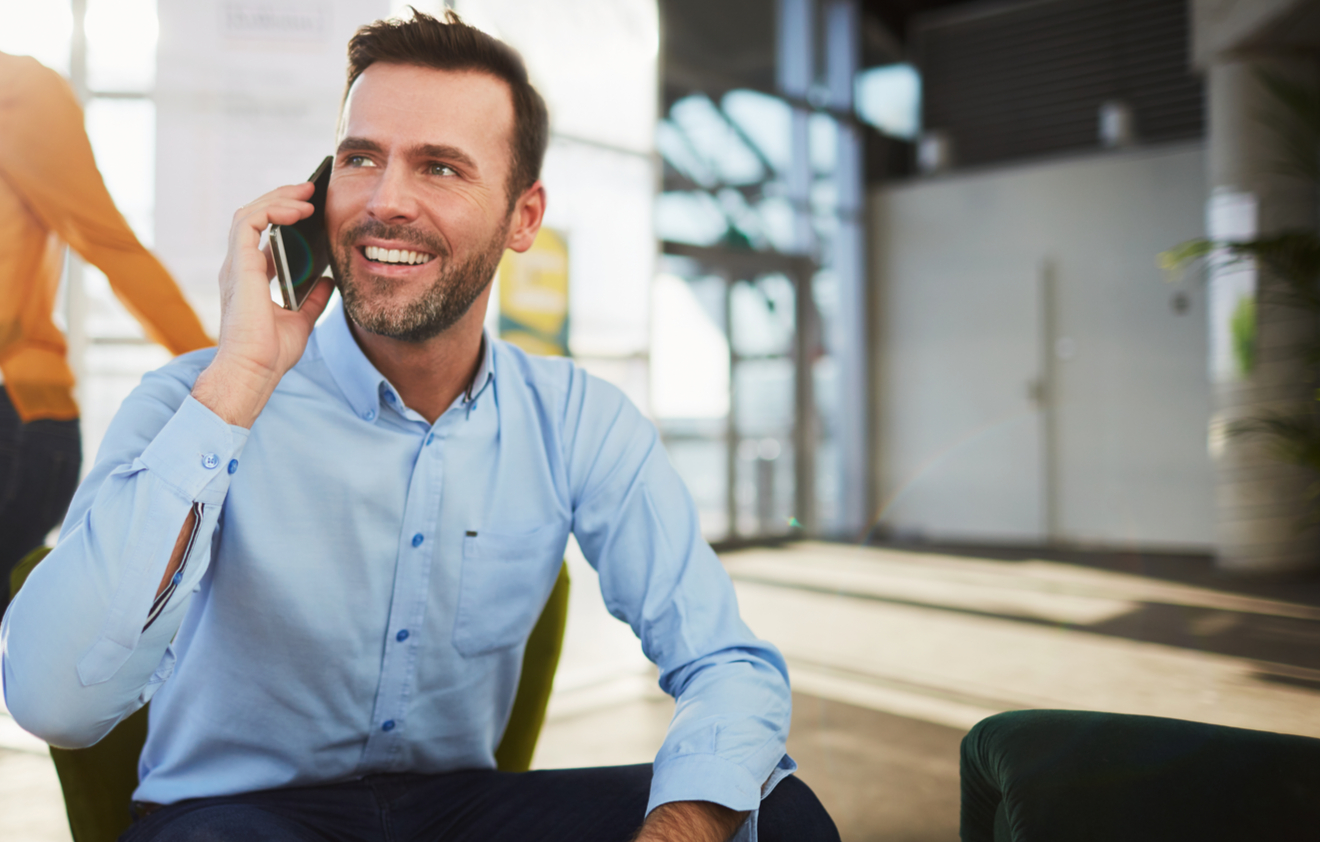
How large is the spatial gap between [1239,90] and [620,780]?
254 inches

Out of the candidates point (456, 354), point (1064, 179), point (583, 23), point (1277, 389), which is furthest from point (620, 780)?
point (1064, 179)

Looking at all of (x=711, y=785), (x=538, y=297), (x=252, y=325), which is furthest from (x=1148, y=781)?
(x=538, y=297)

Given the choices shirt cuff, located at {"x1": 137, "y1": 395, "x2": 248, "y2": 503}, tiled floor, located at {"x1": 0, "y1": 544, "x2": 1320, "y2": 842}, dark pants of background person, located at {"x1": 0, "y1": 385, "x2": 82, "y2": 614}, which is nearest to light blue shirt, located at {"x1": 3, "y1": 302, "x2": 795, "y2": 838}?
shirt cuff, located at {"x1": 137, "y1": 395, "x2": 248, "y2": 503}

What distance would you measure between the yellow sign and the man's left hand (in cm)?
259

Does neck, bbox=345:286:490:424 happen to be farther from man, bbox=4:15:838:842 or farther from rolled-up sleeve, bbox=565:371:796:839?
rolled-up sleeve, bbox=565:371:796:839

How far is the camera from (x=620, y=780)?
1186mm

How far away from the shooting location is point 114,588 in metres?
0.95

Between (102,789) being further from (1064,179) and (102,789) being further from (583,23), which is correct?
(1064,179)

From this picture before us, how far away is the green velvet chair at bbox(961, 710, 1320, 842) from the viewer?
3.05ft

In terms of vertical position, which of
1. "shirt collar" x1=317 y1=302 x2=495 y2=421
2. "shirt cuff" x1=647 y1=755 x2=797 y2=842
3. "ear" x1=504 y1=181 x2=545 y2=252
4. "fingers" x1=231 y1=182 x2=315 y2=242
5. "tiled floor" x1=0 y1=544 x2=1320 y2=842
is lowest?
"tiled floor" x1=0 y1=544 x2=1320 y2=842

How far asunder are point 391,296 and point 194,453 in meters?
0.34

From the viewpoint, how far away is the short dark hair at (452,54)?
4.25 ft

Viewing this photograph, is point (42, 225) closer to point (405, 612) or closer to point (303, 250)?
point (303, 250)

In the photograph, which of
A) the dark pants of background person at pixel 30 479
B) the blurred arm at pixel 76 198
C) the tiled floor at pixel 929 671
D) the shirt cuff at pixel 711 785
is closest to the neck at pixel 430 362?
the shirt cuff at pixel 711 785
